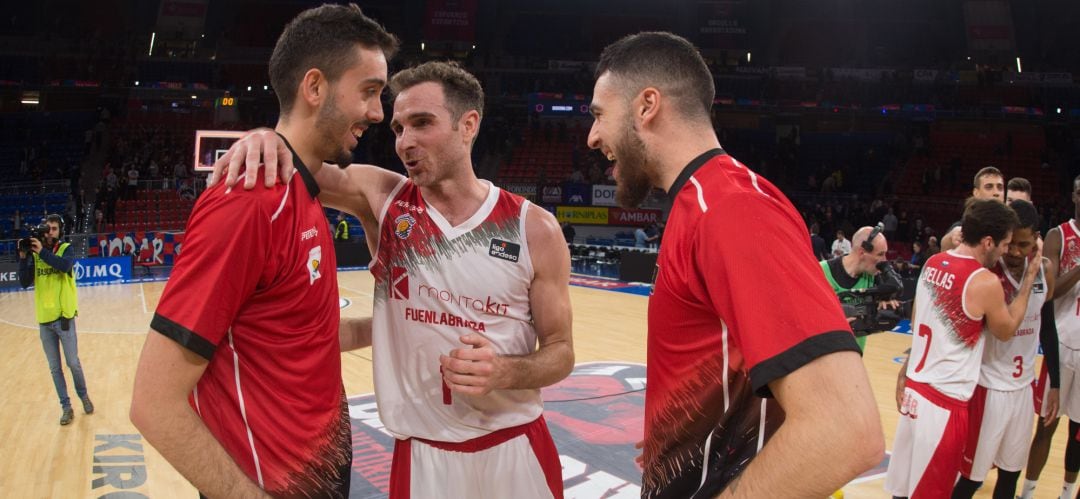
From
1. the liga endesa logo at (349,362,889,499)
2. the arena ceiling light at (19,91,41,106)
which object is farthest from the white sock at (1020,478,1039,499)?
the arena ceiling light at (19,91,41,106)

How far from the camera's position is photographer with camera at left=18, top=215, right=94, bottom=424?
6.85m

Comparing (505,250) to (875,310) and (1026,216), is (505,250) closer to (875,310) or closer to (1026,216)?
(875,310)

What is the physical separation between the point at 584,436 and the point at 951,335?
318cm

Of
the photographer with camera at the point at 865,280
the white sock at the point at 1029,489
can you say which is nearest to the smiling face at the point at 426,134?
the photographer with camera at the point at 865,280

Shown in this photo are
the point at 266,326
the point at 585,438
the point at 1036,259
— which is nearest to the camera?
the point at 266,326

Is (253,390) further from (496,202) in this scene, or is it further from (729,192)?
(729,192)

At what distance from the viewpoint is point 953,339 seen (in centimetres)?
394

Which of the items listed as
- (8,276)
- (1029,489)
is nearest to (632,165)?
(1029,489)

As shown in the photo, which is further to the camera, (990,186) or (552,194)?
(552,194)

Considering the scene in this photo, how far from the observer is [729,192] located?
5.03ft

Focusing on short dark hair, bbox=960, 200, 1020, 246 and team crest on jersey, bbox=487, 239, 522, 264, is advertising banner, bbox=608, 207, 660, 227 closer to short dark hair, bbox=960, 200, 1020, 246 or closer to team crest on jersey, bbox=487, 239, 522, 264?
short dark hair, bbox=960, 200, 1020, 246

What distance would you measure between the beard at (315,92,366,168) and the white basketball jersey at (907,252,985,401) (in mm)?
3401

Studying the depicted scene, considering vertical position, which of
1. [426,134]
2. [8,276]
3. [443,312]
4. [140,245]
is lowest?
[8,276]

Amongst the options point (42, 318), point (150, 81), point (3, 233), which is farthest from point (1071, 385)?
point (150, 81)
